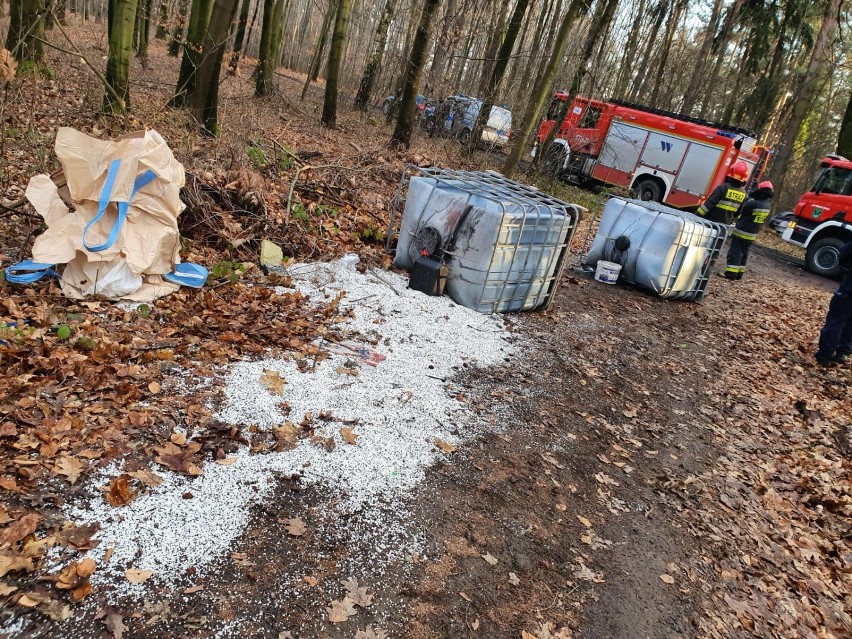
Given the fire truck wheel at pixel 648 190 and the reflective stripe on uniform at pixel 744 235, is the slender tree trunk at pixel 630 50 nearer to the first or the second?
the fire truck wheel at pixel 648 190

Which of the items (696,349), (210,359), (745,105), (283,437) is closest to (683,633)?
(283,437)

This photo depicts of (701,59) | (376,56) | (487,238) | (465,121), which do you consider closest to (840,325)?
(487,238)

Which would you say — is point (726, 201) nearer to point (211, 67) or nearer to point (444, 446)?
point (444, 446)

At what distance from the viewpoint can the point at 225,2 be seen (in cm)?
813

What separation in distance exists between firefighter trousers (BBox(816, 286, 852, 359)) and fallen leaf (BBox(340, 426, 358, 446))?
6600 mm

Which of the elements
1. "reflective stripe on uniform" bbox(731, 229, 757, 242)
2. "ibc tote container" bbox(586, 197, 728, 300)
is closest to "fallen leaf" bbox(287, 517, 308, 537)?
"ibc tote container" bbox(586, 197, 728, 300)

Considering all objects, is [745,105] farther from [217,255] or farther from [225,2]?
[217,255]

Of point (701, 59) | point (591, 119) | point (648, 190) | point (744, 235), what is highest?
point (701, 59)

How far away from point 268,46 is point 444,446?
49.1 ft

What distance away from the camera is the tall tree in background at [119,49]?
741 cm

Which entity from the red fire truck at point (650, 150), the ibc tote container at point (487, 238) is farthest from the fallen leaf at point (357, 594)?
the red fire truck at point (650, 150)

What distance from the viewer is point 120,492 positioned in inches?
106

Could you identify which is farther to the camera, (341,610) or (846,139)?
(846,139)

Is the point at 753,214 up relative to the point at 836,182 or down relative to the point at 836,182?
down
